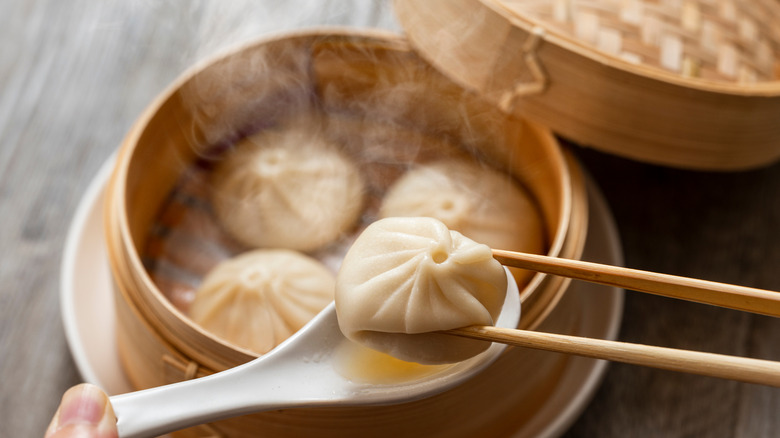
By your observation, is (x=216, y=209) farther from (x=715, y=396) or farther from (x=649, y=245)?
(x=715, y=396)

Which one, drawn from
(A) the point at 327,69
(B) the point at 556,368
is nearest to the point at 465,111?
(A) the point at 327,69

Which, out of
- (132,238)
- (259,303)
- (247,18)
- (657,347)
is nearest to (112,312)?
(132,238)

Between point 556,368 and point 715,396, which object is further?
point 715,396

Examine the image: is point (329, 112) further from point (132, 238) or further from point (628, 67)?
point (628, 67)

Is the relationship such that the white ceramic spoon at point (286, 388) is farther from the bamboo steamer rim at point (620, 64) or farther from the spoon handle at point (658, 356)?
the bamboo steamer rim at point (620, 64)

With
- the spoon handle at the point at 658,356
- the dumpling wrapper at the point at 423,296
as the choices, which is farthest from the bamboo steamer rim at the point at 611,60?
the spoon handle at the point at 658,356

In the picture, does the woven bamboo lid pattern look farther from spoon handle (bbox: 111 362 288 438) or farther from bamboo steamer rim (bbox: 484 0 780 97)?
spoon handle (bbox: 111 362 288 438)

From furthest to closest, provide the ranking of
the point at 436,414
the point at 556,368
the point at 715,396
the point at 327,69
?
the point at 327,69 → the point at 715,396 → the point at 556,368 → the point at 436,414
